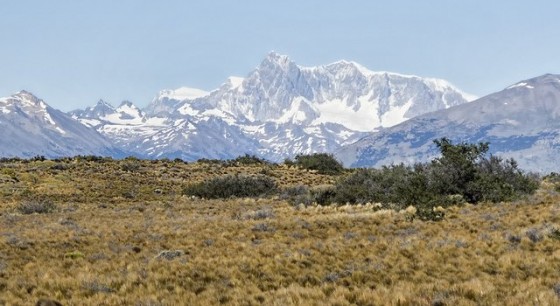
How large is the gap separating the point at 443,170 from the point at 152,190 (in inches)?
1019

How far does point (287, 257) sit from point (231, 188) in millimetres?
30565

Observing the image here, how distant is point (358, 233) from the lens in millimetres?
22000

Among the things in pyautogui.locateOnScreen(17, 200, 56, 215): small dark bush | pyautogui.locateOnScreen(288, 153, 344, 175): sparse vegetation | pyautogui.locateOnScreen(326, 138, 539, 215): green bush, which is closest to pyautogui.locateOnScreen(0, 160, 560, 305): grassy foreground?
pyautogui.locateOnScreen(17, 200, 56, 215): small dark bush

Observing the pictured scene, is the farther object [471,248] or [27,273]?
[471,248]

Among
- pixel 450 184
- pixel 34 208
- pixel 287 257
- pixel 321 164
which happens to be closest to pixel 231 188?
pixel 34 208

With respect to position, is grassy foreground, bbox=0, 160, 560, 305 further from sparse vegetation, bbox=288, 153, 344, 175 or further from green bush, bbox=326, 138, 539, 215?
sparse vegetation, bbox=288, 153, 344, 175

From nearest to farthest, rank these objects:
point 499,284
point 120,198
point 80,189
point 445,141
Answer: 1. point 499,284
2. point 445,141
3. point 120,198
4. point 80,189

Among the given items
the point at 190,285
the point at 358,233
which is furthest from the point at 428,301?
the point at 358,233

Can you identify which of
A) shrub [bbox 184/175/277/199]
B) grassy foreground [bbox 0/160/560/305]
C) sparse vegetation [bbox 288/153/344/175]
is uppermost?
sparse vegetation [bbox 288/153/344/175]

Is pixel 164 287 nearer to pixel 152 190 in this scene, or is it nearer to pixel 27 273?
pixel 27 273

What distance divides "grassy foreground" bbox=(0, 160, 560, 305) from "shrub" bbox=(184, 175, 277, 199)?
1351 cm

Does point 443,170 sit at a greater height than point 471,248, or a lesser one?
greater

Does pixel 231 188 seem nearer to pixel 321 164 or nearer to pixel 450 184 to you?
pixel 450 184

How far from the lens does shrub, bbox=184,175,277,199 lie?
152 feet
